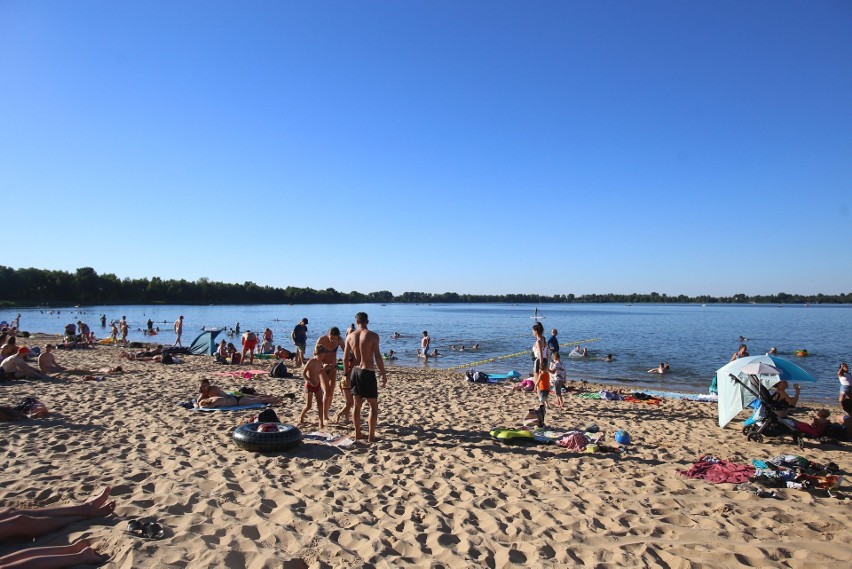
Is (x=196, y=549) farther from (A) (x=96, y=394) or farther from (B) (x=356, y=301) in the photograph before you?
(B) (x=356, y=301)

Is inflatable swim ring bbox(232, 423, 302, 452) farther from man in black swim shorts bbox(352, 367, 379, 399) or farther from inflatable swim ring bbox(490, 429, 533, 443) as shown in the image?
inflatable swim ring bbox(490, 429, 533, 443)

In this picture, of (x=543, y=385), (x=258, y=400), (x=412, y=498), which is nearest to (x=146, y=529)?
(x=412, y=498)

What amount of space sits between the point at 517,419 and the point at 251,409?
5039 millimetres

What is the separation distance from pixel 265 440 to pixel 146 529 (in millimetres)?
2416

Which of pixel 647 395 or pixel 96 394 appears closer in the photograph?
pixel 96 394

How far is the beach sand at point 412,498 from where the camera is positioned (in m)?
3.81

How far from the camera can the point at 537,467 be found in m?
6.08

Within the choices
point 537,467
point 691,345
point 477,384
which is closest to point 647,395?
point 477,384

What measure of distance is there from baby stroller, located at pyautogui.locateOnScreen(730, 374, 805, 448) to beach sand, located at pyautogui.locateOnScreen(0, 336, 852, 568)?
0.25 m

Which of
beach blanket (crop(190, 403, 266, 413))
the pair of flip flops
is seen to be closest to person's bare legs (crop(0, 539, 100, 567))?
the pair of flip flops

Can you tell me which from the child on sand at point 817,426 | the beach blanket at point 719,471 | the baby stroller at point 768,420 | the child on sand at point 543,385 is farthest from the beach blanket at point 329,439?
the child on sand at point 817,426

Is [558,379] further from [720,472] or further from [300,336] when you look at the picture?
[300,336]

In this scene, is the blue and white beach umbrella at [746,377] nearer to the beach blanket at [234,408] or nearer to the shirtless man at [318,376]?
the shirtless man at [318,376]

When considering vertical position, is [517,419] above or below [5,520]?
below
